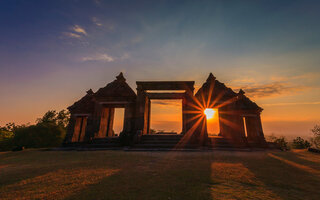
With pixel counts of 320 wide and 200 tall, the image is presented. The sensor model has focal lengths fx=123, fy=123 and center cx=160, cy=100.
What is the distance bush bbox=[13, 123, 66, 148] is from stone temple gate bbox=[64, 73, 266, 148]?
8.03 m

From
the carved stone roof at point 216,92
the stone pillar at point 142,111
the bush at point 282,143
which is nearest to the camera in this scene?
the bush at point 282,143

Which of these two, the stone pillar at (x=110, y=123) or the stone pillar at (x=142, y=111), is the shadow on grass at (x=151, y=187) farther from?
the stone pillar at (x=110, y=123)

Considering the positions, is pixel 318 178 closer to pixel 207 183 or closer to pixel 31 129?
pixel 207 183

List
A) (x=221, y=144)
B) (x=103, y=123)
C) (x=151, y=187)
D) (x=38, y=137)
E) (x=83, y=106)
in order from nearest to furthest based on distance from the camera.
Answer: (x=151, y=187), (x=221, y=144), (x=103, y=123), (x=83, y=106), (x=38, y=137)

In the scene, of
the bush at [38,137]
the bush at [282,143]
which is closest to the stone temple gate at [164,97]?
the bush at [282,143]

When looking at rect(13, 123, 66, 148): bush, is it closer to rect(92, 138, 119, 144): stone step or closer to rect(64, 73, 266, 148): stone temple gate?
rect(64, 73, 266, 148): stone temple gate

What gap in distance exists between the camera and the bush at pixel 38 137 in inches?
717

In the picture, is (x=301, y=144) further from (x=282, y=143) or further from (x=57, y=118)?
(x=57, y=118)

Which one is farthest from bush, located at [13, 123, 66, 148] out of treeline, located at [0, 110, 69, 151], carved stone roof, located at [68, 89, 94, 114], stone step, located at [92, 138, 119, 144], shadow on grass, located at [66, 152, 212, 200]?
shadow on grass, located at [66, 152, 212, 200]

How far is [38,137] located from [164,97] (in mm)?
20591

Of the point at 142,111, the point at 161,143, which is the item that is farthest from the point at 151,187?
the point at 142,111

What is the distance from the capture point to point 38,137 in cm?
1861

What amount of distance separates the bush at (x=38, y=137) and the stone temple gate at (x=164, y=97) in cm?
803

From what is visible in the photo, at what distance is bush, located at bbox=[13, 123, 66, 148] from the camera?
18219mm
